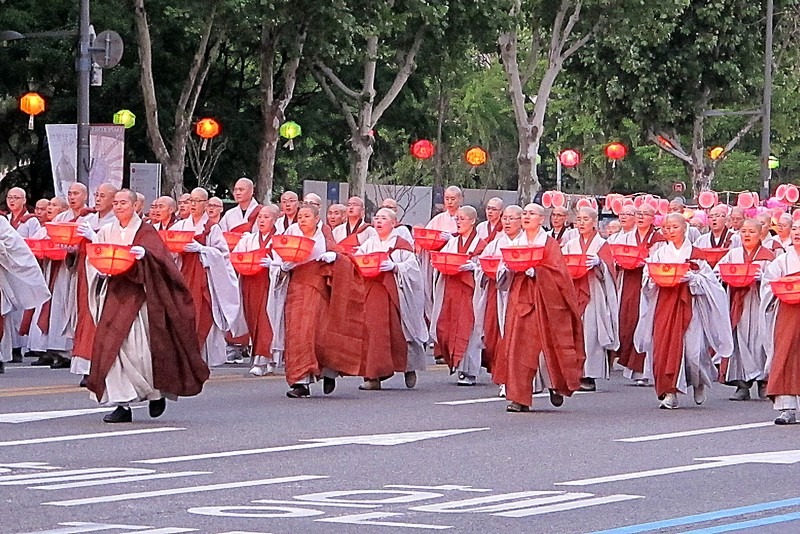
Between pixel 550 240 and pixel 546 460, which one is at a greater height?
pixel 550 240

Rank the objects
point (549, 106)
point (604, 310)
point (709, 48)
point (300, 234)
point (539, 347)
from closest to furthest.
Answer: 1. point (539, 347)
2. point (300, 234)
3. point (604, 310)
4. point (709, 48)
5. point (549, 106)

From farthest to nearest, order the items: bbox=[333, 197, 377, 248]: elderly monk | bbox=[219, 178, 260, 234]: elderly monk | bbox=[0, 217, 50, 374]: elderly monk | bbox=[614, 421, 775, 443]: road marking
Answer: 1. bbox=[219, 178, 260, 234]: elderly monk
2. bbox=[333, 197, 377, 248]: elderly monk
3. bbox=[0, 217, 50, 374]: elderly monk
4. bbox=[614, 421, 775, 443]: road marking

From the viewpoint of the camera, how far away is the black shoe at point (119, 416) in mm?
15141

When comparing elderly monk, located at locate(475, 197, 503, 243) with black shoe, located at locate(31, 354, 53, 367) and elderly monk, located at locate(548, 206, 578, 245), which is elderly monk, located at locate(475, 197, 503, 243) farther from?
black shoe, located at locate(31, 354, 53, 367)

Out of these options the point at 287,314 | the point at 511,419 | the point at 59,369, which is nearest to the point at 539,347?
the point at 511,419

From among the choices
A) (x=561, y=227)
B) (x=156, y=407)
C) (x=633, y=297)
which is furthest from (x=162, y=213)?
(x=156, y=407)

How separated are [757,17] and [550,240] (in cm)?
3398

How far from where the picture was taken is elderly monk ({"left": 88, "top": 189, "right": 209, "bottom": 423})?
48.4ft

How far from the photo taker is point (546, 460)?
43.0ft

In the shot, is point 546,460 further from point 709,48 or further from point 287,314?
point 709,48

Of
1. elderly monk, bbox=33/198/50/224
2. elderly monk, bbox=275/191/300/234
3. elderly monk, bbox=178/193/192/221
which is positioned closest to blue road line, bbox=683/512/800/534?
elderly monk, bbox=275/191/300/234

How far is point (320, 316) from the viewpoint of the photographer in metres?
17.8

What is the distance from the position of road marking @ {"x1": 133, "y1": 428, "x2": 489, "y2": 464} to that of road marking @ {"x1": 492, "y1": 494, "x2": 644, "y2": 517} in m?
2.90

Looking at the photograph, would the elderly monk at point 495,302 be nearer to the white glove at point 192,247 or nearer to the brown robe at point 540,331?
the brown robe at point 540,331
